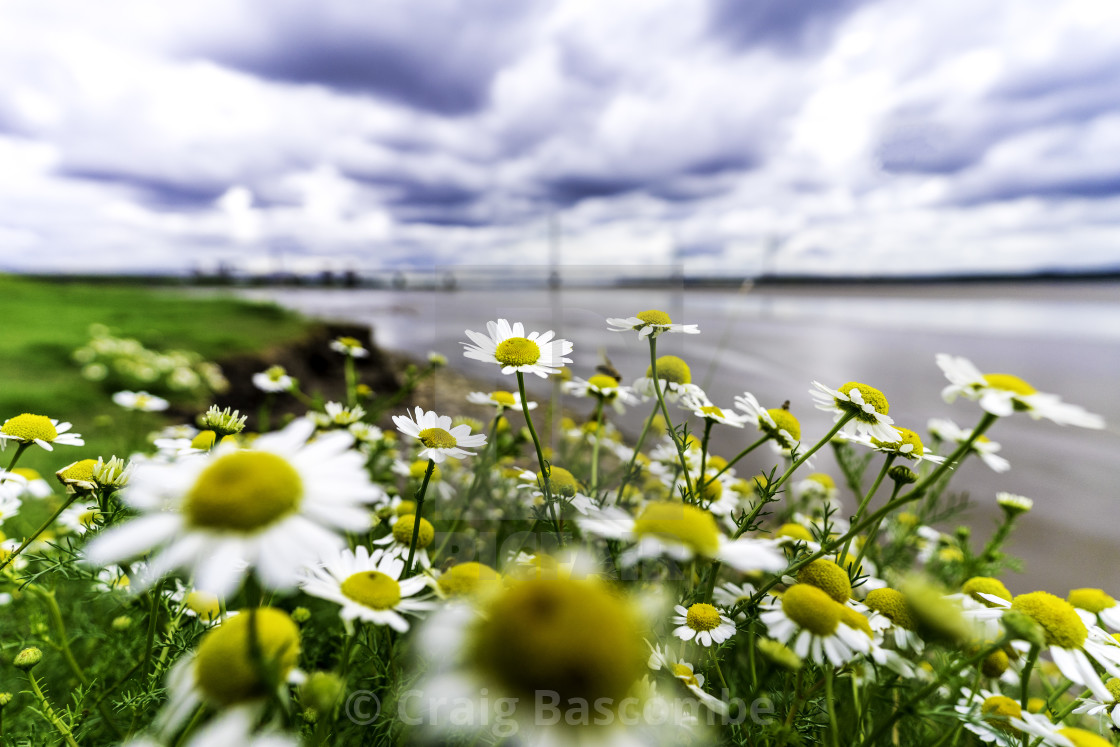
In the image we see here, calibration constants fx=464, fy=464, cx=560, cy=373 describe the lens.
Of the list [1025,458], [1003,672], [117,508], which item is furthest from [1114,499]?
[117,508]

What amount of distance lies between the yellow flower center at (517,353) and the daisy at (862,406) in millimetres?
431

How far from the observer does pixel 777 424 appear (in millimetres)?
771

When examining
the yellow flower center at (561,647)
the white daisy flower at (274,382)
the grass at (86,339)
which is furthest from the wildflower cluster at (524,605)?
the grass at (86,339)

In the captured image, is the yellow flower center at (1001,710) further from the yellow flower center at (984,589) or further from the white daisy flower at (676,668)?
the white daisy flower at (676,668)

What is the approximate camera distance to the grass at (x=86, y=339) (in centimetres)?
254

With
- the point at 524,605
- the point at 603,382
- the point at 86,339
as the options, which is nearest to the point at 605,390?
Answer: the point at 603,382

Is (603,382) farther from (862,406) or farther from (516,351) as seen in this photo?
(862,406)

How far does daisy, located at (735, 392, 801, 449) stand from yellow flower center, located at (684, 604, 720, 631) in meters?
0.29

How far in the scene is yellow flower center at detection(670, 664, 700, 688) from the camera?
59 cm

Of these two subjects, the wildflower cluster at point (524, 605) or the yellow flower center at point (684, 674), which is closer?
the wildflower cluster at point (524, 605)

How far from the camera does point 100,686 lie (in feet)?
2.66

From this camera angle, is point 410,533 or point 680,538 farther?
point 410,533

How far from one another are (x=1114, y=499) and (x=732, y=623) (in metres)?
3.25

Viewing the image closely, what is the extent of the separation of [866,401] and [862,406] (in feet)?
0.14
